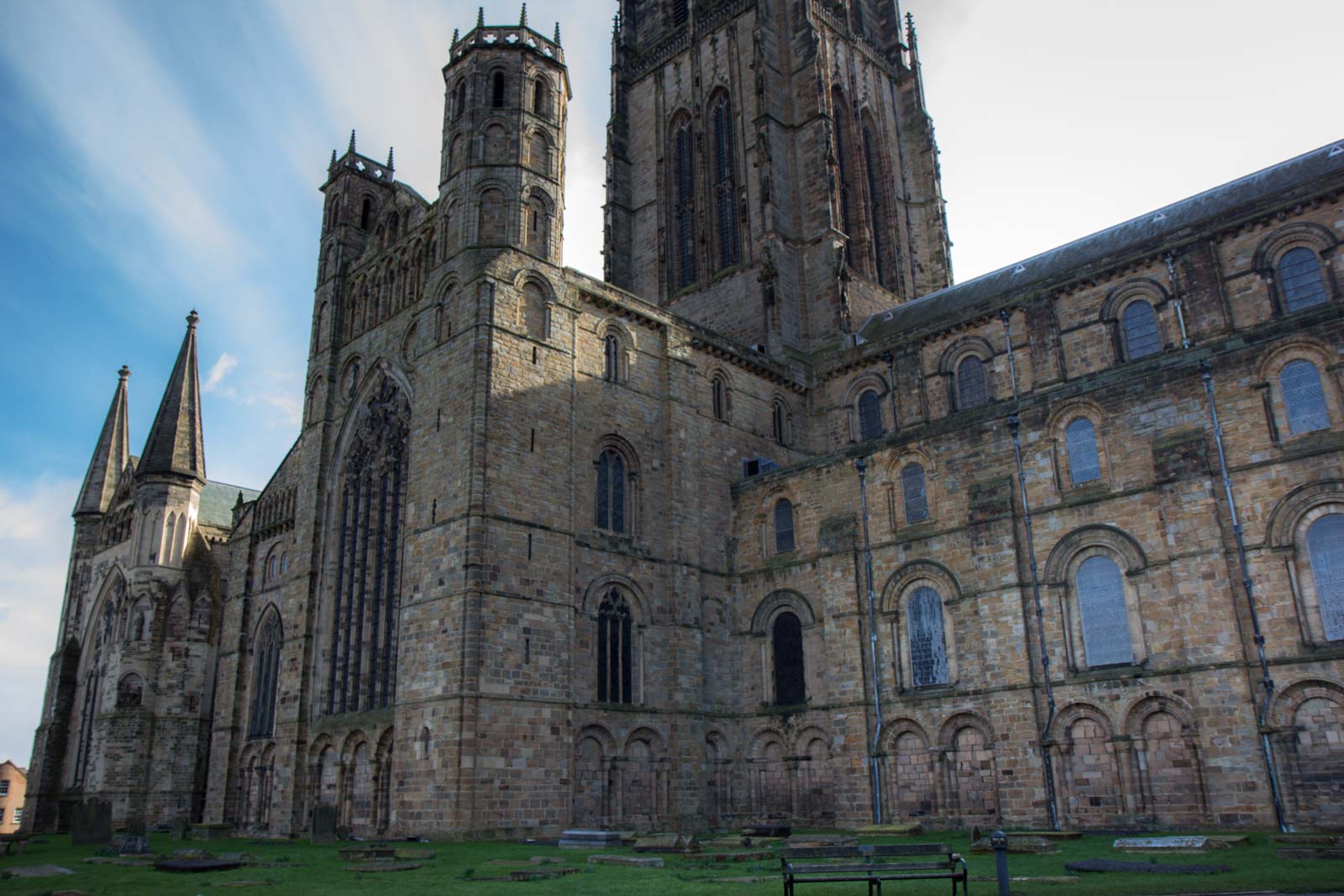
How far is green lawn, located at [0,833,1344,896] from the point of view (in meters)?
12.9

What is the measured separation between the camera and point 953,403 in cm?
3478

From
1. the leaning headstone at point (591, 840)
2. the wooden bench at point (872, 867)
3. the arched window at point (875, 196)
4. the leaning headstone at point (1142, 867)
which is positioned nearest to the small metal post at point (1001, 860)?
the wooden bench at point (872, 867)

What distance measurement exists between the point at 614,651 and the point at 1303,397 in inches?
739

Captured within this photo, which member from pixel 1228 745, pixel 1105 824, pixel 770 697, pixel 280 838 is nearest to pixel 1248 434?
pixel 1228 745

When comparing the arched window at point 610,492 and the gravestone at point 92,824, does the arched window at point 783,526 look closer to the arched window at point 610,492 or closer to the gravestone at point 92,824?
the arched window at point 610,492

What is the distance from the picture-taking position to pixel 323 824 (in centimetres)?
Result: 2820

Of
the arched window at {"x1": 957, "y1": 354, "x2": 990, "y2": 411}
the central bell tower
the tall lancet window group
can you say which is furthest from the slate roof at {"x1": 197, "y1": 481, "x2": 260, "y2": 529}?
the arched window at {"x1": 957, "y1": 354, "x2": 990, "y2": 411}

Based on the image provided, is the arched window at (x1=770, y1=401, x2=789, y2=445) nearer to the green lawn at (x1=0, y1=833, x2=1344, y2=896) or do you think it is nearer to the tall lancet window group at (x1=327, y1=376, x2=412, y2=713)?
the tall lancet window group at (x1=327, y1=376, x2=412, y2=713)

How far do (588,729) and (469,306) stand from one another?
12466 mm

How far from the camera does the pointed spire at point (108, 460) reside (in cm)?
5266

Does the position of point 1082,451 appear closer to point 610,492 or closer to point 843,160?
point 610,492

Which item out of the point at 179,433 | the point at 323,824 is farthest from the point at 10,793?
the point at 323,824

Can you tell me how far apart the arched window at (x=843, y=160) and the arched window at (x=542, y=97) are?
17086 mm

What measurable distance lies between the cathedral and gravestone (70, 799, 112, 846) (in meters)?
5.08
